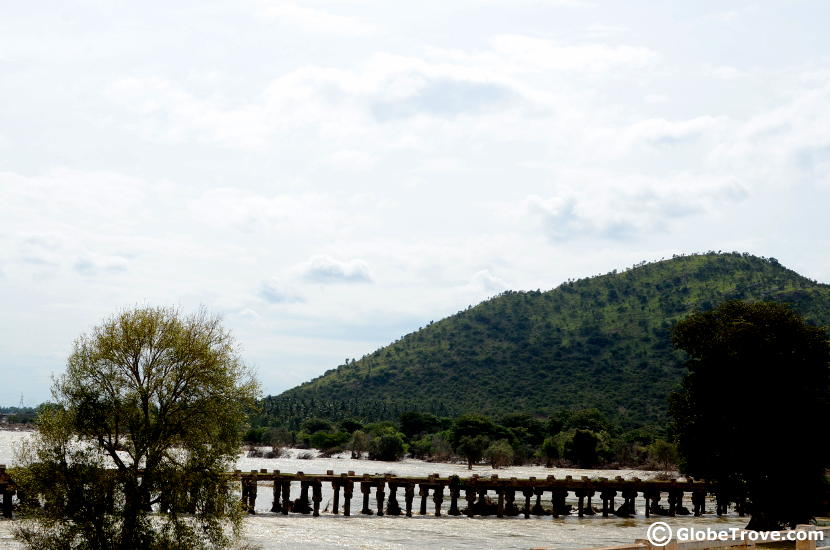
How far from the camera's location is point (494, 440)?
111 m

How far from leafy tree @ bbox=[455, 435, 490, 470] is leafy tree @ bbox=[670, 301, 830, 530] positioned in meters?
68.2

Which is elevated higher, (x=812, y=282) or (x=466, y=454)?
(x=812, y=282)

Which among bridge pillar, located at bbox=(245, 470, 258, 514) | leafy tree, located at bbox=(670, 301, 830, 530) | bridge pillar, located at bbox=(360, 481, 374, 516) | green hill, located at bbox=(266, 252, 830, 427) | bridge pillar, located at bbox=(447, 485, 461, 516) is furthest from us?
green hill, located at bbox=(266, 252, 830, 427)

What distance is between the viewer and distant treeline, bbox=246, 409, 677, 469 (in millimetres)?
103562

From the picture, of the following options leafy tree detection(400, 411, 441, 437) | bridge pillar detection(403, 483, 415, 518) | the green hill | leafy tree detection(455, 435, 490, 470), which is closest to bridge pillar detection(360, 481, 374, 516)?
bridge pillar detection(403, 483, 415, 518)

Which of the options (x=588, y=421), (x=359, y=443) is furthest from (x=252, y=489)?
(x=359, y=443)

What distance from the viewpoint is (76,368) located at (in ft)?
94.0

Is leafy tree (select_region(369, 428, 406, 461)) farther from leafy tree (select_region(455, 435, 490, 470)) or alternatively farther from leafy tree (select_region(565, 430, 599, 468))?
leafy tree (select_region(565, 430, 599, 468))

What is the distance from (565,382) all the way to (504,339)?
2788 cm

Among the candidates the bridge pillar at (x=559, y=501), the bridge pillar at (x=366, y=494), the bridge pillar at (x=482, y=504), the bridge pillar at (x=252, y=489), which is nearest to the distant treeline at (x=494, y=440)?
the bridge pillar at (x=559, y=501)

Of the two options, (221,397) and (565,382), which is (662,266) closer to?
(565,382)

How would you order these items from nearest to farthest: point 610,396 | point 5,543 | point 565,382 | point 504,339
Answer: point 5,543
point 610,396
point 565,382
point 504,339

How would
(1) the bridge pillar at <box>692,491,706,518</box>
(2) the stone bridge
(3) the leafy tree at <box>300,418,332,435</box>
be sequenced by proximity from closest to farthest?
(2) the stone bridge < (1) the bridge pillar at <box>692,491,706,518</box> < (3) the leafy tree at <box>300,418,332,435</box>

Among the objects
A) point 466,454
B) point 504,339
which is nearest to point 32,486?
point 466,454
